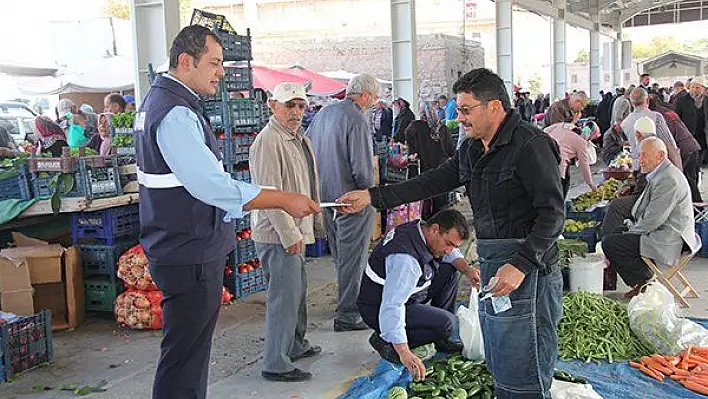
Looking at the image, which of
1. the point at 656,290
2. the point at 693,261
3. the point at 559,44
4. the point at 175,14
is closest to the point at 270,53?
the point at 559,44

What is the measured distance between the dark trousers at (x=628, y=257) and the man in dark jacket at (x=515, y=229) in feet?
10.4

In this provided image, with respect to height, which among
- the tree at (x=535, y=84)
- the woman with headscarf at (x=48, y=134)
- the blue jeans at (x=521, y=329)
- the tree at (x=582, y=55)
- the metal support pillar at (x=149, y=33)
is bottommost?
the blue jeans at (x=521, y=329)

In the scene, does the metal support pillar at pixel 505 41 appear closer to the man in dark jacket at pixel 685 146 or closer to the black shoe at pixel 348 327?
the man in dark jacket at pixel 685 146

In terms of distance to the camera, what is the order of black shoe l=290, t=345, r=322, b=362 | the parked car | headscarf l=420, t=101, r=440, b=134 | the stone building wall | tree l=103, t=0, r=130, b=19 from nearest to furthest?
1. black shoe l=290, t=345, r=322, b=362
2. headscarf l=420, t=101, r=440, b=134
3. the parked car
4. the stone building wall
5. tree l=103, t=0, r=130, b=19

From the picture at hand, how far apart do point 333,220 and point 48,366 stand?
7.19ft

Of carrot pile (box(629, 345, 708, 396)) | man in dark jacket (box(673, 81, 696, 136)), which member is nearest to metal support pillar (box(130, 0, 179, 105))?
carrot pile (box(629, 345, 708, 396))

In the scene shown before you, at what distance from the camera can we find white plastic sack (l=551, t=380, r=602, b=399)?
3.77 m

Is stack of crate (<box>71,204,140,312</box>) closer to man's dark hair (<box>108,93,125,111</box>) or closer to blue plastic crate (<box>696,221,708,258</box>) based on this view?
man's dark hair (<box>108,93,125,111</box>)

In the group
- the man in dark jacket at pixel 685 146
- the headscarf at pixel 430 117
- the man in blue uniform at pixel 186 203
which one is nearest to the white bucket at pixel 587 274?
the man in dark jacket at pixel 685 146

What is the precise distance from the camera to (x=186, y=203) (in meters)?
2.95

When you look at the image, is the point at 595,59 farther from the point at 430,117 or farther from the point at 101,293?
the point at 101,293

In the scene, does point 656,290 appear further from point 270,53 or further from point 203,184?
point 270,53

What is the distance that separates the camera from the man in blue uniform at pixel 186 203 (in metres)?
2.90

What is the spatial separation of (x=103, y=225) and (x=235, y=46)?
1.88 m
